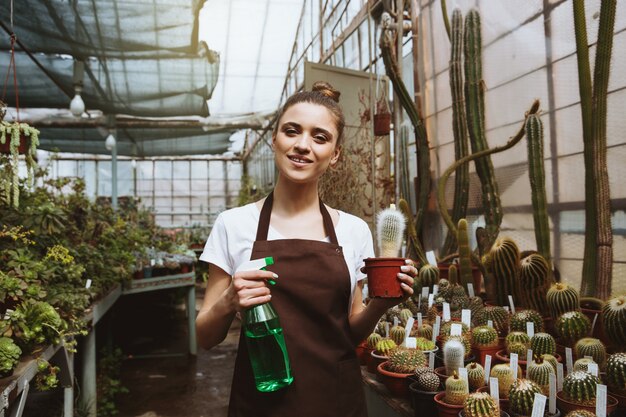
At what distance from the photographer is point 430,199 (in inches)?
173

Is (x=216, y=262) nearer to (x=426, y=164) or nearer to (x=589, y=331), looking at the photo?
(x=589, y=331)

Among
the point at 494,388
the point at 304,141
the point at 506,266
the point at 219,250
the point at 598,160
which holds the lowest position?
the point at 494,388

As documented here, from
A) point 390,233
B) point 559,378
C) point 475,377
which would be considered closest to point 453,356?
point 475,377

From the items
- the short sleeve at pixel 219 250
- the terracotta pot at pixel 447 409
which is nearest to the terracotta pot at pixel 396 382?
the terracotta pot at pixel 447 409

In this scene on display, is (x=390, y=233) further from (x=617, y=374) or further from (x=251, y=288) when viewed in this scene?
(x=617, y=374)

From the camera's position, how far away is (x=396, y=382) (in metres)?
1.87

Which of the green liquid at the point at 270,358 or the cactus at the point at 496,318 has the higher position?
the green liquid at the point at 270,358

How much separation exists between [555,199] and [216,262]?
257cm

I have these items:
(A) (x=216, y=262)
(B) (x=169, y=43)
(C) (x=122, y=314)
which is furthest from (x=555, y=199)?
(C) (x=122, y=314)

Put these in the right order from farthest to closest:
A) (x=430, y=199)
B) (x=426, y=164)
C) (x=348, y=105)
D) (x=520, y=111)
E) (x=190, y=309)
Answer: (x=190, y=309)
(x=348, y=105)
(x=430, y=199)
(x=426, y=164)
(x=520, y=111)

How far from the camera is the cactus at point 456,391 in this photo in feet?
4.98

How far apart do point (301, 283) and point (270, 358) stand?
Result: 172 millimetres

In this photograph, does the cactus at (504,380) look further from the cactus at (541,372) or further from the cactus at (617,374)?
the cactus at (617,374)

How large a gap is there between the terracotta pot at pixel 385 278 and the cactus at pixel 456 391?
60cm
